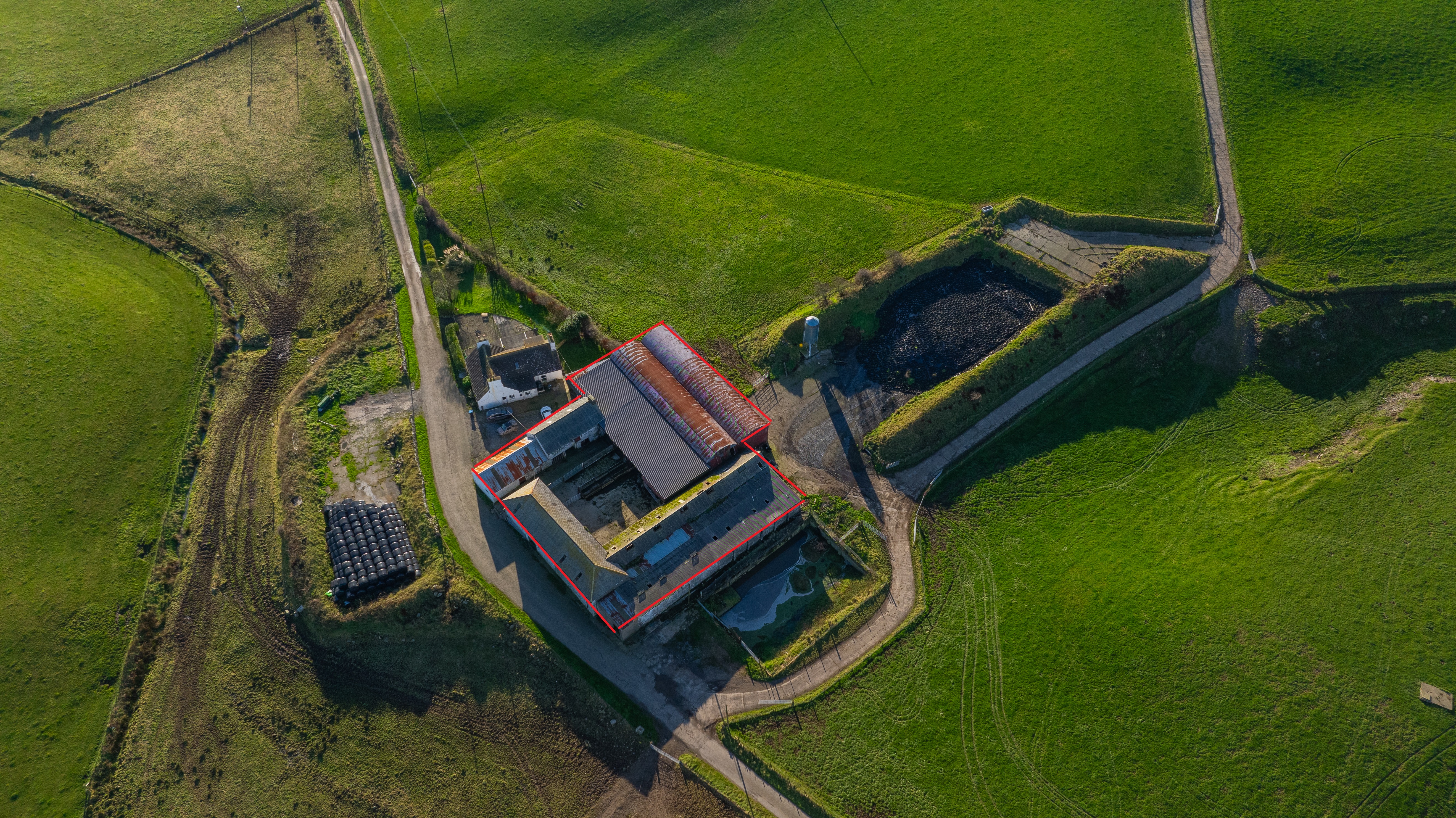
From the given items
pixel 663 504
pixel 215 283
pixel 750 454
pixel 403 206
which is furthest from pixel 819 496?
pixel 215 283

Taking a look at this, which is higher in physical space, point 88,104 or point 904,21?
point 88,104

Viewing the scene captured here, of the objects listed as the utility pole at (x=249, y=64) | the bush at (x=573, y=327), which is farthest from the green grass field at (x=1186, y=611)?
the utility pole at (x=249, y=64)

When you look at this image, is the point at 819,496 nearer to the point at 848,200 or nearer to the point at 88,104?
the point at 848,200

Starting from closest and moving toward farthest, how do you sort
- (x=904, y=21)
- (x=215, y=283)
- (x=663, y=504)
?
(x=663, y=504) < (x=215, y=283) < (x=904, y=21)

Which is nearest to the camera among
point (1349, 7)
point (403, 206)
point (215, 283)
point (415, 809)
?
A: point (415, 809)

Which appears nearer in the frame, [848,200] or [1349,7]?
[848,200]

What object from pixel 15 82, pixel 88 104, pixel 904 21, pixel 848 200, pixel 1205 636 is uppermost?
pixel 15 82
